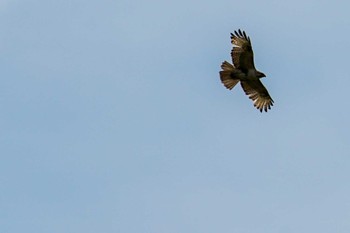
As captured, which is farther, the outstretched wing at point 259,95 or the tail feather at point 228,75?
the outstretched wing at point 259,95

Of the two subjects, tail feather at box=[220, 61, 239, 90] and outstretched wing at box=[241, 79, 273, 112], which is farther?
outstretched wing at box=[241, 79, 273, 112]

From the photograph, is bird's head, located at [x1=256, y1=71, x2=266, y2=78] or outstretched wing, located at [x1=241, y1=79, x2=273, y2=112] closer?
bird's head, located at [x1=256, y1=71, x2=266, y2=78]

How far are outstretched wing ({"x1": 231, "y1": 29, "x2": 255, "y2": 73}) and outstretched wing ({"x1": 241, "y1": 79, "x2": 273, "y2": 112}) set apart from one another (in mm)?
1903

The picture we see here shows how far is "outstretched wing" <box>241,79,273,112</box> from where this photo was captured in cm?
6838

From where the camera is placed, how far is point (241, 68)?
2618 inches

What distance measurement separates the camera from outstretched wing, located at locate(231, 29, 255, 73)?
2564 inches

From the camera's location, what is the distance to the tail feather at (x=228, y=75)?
66438 millimetres

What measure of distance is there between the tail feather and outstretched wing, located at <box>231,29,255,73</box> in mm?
350

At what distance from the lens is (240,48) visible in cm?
6550

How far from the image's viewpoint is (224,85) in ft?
219

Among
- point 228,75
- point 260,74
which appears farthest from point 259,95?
point 228,75

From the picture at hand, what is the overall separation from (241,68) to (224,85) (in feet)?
3.78

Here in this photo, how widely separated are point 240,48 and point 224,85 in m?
2.17

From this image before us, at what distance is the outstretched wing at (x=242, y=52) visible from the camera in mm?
65125
